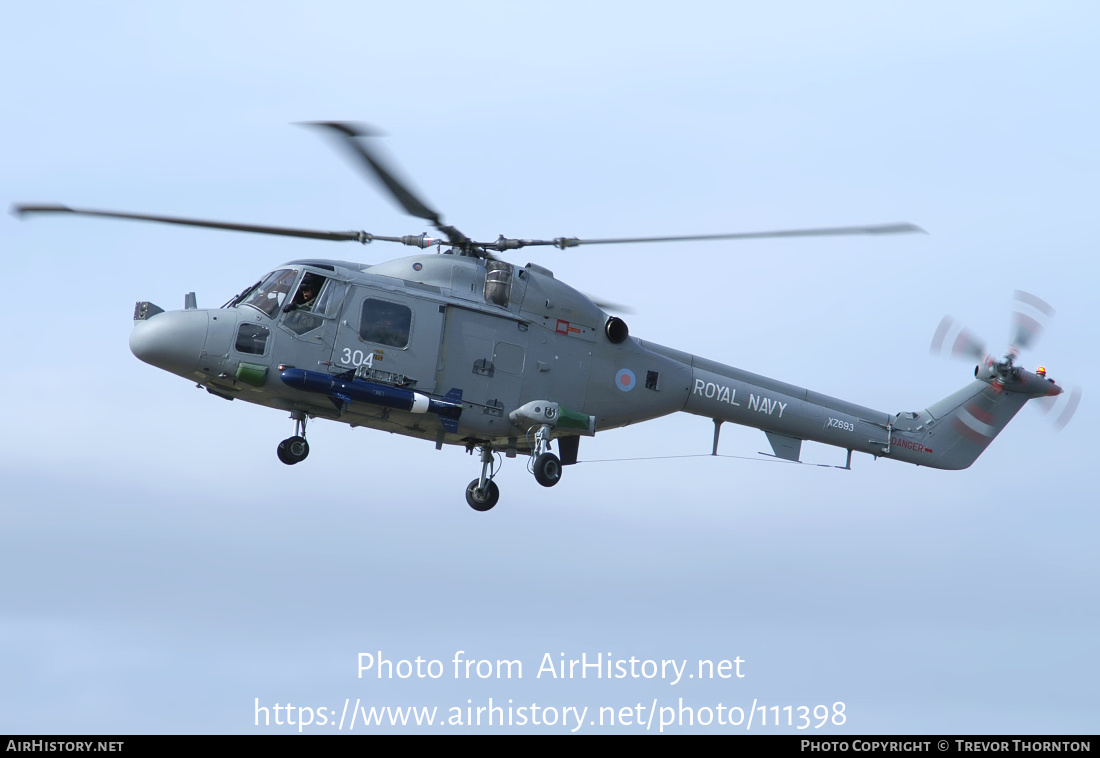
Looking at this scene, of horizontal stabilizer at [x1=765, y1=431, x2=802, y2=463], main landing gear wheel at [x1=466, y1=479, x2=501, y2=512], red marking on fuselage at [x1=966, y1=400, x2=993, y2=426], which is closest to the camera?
main landing gear wheel at [x1=466, y1=479, x2=501, y2=512]

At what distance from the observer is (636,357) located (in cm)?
2389

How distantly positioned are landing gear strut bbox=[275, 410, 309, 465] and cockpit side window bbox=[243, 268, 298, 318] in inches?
64.3

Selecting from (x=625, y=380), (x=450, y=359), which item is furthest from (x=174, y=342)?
(x=625, y=380)

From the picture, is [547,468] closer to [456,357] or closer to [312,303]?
[456,357]

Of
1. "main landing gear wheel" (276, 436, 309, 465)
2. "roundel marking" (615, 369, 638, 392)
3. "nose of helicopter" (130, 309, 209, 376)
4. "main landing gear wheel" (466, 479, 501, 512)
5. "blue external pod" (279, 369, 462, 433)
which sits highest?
"roundel marking" (615, 369, 638, 392)

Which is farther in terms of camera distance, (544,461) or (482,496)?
(482,496)

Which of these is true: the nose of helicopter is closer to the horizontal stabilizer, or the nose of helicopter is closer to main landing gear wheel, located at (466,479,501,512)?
main landing gear wheel, located at (466,479,501,512)

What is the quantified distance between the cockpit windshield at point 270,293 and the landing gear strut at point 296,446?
163cm

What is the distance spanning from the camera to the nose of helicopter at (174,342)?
20500mm

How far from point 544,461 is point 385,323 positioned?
3.49 metres

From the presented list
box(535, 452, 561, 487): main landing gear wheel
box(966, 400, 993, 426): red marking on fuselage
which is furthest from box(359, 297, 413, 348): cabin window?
box(966, 400, 993, 426): red marking on fuselage

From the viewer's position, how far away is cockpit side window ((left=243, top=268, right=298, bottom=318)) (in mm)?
21141

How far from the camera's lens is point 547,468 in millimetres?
22688
